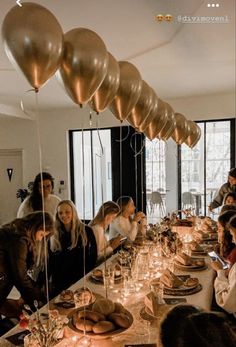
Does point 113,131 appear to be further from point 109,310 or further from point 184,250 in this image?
point 109,310

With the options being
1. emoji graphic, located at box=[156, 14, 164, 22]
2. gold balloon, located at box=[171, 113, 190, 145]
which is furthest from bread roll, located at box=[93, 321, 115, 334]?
gold balloon, located at box=[171, 113, 190, 145]

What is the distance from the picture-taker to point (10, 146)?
738cm

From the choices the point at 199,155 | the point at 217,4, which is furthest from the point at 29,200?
the point at 199,155

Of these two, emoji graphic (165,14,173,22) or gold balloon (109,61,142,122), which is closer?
gold balloon (109,61,142,122)

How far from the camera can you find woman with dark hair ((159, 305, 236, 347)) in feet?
2.70

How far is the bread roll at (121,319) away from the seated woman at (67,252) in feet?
3.52

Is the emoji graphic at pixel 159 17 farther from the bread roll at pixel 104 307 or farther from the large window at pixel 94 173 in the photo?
the large window at pixel 94 173

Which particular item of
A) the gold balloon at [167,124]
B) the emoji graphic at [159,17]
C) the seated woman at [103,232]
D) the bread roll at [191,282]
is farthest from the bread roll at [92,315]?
the emoji graphic at [159,17]

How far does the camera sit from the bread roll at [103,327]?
1289mm

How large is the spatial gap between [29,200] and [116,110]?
1927 mm

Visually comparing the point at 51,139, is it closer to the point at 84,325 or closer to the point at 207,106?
the point at 207,106

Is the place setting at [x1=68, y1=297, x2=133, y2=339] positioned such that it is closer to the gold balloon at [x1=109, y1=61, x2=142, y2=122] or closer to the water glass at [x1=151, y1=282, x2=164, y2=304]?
the water glass at [x1=151, y1=282, x2=164, y2=304]

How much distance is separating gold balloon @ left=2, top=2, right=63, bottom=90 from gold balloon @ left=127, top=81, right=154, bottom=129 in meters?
1.01

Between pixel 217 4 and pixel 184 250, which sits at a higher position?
pixel 217 4
